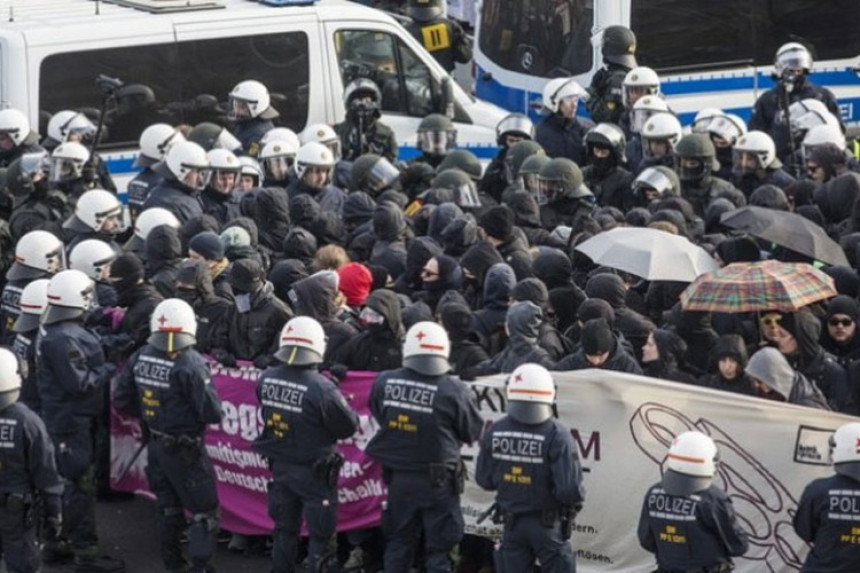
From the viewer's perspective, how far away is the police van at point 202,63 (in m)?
19.4

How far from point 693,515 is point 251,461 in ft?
11.8

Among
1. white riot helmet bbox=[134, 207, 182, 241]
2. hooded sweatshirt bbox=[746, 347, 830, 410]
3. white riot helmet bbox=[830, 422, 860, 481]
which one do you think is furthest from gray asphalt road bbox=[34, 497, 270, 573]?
white riot helmet bbox=[830, 422, 860, 481]

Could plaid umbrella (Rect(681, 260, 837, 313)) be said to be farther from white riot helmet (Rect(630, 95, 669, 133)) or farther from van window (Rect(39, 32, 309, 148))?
van window (Rect(39, 32, 309, 148))

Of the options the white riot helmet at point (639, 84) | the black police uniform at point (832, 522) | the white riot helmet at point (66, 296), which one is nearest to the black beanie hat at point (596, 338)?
the black police uniform at point (832, 522)

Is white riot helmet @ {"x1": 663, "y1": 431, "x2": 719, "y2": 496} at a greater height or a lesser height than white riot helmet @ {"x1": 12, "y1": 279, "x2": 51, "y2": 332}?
lesser

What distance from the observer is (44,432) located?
537 inches

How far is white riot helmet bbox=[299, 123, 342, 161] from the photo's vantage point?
1895cm

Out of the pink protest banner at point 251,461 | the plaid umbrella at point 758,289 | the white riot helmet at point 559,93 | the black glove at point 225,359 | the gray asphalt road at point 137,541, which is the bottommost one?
the gray asphalt road at point 137,541

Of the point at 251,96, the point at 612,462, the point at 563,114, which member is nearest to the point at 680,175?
the point at 563,114

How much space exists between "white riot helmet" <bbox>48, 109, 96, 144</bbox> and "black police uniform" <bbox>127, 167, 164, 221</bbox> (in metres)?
0.63

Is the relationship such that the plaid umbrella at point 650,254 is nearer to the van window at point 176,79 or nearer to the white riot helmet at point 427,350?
→ the white riot helmet at point 427,350

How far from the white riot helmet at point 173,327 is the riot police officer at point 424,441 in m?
1.35

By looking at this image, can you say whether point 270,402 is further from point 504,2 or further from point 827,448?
point 504,2

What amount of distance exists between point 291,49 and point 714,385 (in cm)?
787
